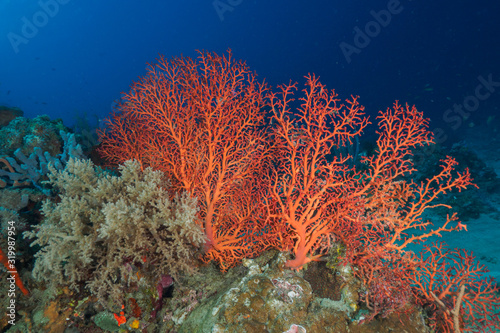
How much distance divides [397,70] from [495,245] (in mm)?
96647

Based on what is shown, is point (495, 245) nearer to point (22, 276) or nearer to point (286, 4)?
point (22, 276)

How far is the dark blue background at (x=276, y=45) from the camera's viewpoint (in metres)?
66.4

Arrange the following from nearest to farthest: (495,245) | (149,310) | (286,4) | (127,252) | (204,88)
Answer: (127,252), (149,310), (204,88), (495,245), (286,4)

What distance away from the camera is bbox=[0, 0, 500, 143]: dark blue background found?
6644cm

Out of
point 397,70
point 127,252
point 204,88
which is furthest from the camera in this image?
point 397,70

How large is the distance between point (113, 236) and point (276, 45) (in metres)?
138

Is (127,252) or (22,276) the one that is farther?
(22,276)

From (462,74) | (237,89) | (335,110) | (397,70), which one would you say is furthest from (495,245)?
(397,70)

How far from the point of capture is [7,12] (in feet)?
369

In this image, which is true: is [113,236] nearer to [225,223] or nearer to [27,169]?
[225,223]

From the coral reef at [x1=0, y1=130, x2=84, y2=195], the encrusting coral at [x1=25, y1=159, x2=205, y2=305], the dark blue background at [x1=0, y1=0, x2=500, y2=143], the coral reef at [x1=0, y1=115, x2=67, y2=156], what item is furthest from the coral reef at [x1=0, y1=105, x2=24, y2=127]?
the dark blue background at [x1=0, y1=0, x2=500, y2=143]

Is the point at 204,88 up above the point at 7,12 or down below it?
below

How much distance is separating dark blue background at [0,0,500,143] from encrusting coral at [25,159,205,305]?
109 ft

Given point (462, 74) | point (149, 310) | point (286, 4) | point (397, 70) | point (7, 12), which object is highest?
point (7, 12)
